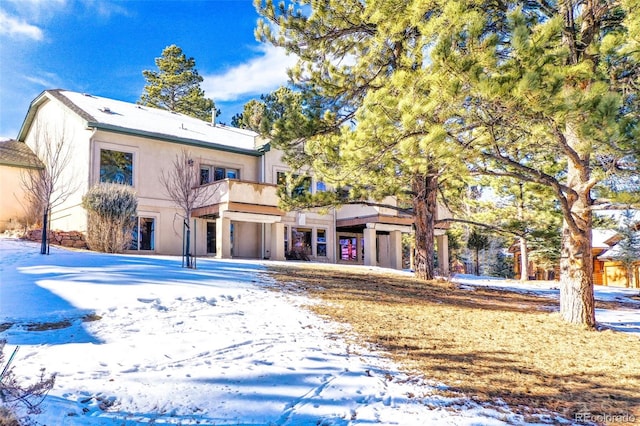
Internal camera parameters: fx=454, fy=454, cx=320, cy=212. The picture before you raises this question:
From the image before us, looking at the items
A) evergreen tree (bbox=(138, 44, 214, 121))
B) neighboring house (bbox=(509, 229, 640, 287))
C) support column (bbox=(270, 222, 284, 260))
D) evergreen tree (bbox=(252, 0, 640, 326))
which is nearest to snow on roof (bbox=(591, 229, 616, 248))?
neighboring house (bbox=(509, 229, 640, 287))

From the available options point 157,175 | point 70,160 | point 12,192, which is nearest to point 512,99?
point 157,175

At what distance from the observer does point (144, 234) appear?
60.1ft

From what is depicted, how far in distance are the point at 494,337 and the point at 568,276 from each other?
217cm

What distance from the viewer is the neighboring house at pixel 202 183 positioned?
17.7 metres

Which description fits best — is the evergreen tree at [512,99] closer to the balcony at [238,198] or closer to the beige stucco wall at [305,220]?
the balcony at [238,198]

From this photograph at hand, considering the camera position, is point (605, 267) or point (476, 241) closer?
point (476, 241)

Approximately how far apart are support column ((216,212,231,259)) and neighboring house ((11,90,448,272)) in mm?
39

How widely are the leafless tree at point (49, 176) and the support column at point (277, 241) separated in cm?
776

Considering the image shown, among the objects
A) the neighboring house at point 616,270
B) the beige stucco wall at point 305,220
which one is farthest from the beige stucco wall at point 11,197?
the neighboring house at point 616,270

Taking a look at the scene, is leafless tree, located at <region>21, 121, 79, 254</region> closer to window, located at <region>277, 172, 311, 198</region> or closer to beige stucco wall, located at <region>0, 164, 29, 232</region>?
beige stucco wall, located at <region>0, 164, 29, 232</region>

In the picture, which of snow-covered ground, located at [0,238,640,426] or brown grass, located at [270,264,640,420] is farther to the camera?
A: brown grass, located at [270,264,640,420]

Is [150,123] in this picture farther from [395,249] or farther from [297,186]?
[395,249]

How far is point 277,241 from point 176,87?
25960 mm

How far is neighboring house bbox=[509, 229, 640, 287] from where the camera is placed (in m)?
25.4
